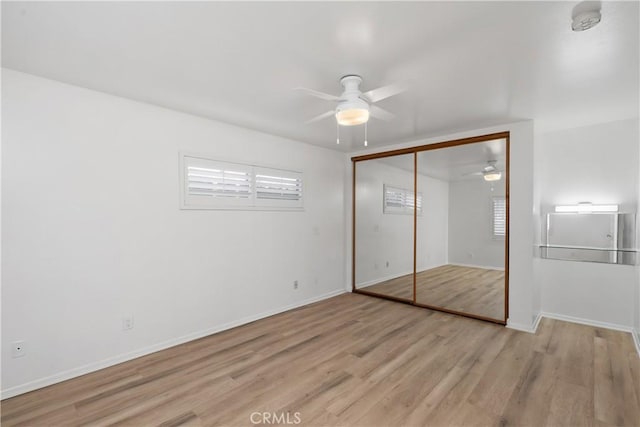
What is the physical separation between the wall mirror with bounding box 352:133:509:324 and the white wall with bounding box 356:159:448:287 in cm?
2

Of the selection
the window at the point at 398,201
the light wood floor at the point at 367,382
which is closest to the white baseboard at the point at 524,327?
the light wood floor at the point at 367,382

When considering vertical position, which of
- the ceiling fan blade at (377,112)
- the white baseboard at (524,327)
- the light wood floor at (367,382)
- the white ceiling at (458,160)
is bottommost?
the light wood floor at (367,382)

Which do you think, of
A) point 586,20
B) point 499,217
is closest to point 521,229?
point 499,217

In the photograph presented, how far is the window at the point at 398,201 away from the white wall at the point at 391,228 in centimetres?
7

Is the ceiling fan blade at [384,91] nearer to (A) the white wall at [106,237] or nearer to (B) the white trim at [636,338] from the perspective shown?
(A) the white wall at [106,237]

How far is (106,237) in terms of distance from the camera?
2.83m

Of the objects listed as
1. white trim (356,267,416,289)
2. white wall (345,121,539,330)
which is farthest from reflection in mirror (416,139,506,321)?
white trim (356,267,416,289)

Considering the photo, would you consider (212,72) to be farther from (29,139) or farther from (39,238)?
(39,238)

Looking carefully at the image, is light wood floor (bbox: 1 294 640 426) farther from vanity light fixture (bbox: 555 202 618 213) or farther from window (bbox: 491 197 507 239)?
vanity light fixture (bbox: 555 202 618 213)

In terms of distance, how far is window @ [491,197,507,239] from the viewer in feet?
→ 12.8

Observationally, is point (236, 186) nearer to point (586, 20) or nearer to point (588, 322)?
point (586, 20)

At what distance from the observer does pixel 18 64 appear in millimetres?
2293

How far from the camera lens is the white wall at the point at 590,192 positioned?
368 cm

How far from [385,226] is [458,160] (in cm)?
163
